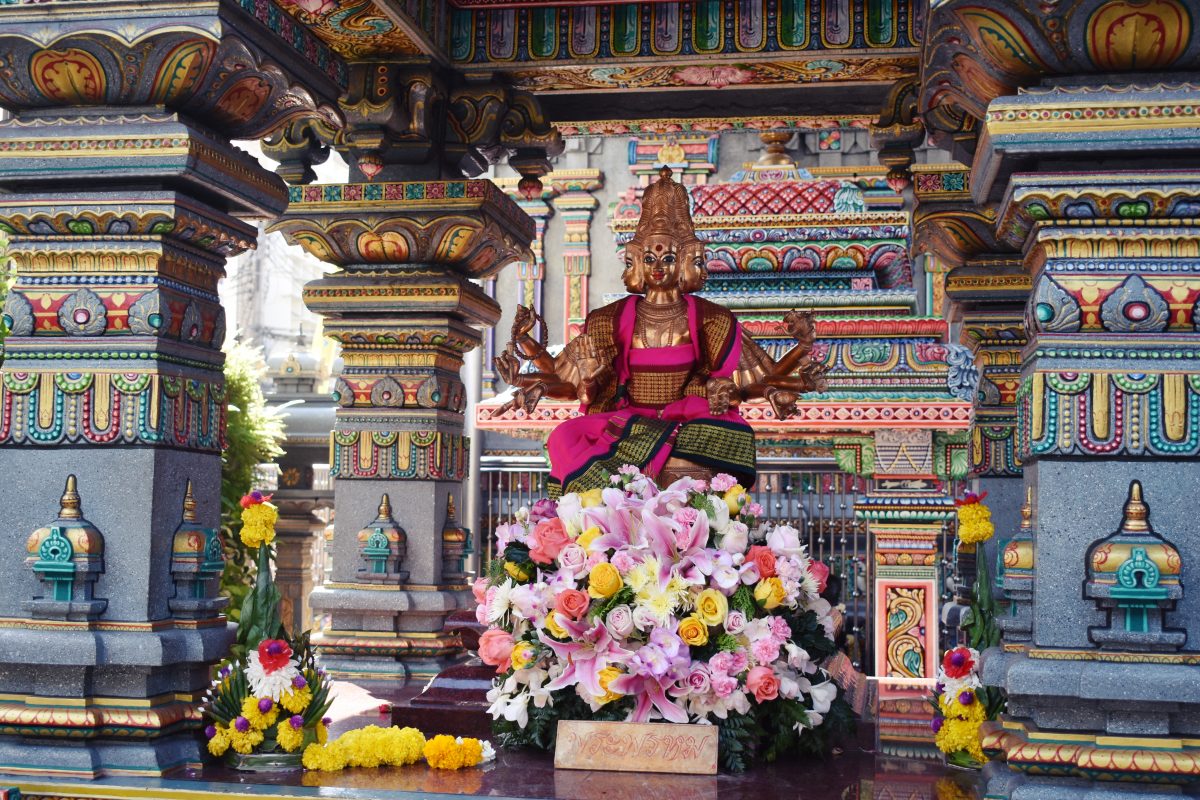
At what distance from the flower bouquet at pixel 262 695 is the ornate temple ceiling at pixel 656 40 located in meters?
2.86

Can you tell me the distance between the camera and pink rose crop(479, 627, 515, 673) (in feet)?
16.8

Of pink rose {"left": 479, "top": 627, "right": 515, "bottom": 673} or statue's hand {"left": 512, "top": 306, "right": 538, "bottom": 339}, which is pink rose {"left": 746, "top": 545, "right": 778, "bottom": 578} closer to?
pink rose {"left": 479, "top": 627, "right": 515, "bottom": 673}

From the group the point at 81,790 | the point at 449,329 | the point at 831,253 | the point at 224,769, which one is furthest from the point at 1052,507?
the point at 831,253

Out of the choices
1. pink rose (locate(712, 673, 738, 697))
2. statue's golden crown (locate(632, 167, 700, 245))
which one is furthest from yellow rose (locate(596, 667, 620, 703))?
statue's golden crown (locate(632, 167, 700, 245))

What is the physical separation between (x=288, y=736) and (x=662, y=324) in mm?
2650

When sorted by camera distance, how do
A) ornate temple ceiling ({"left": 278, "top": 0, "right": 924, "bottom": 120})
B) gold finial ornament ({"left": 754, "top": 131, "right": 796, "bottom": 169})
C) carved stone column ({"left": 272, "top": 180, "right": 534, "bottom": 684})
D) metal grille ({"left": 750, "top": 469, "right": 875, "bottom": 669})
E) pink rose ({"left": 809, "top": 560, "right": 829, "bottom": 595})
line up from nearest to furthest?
pink rose ({"left": 809, "top": 560, "right": 829, "bottom": 595}), ornate temple ceiling ({"left": 278, "top": 0, "right": 924, "bottom": 120}), carved stone column ({"left": 272, "top": 180, "right": 534, "bottom": 684}), gold finial ornament ({"left": 754, "top": 131, "right": 796, "bottom": 169}), metal grille ({"left": 750, "top": 469, "right": 875, "bottom": 669})

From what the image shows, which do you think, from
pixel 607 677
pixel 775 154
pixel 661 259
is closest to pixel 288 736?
pixel 607 677

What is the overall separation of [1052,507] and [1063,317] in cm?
59

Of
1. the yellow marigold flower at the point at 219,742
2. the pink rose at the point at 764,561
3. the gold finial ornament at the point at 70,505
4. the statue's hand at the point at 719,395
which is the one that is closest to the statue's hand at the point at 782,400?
the statue's hand at the point at 719,395

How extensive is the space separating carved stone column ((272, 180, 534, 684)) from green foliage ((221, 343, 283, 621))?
381 cm

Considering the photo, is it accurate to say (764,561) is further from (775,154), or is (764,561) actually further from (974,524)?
(775,154)

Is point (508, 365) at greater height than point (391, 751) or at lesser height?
greater

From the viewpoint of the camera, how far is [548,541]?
5.12 meters

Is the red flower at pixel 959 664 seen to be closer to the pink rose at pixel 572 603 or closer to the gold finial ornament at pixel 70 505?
the pink rose at pixel 572 603
